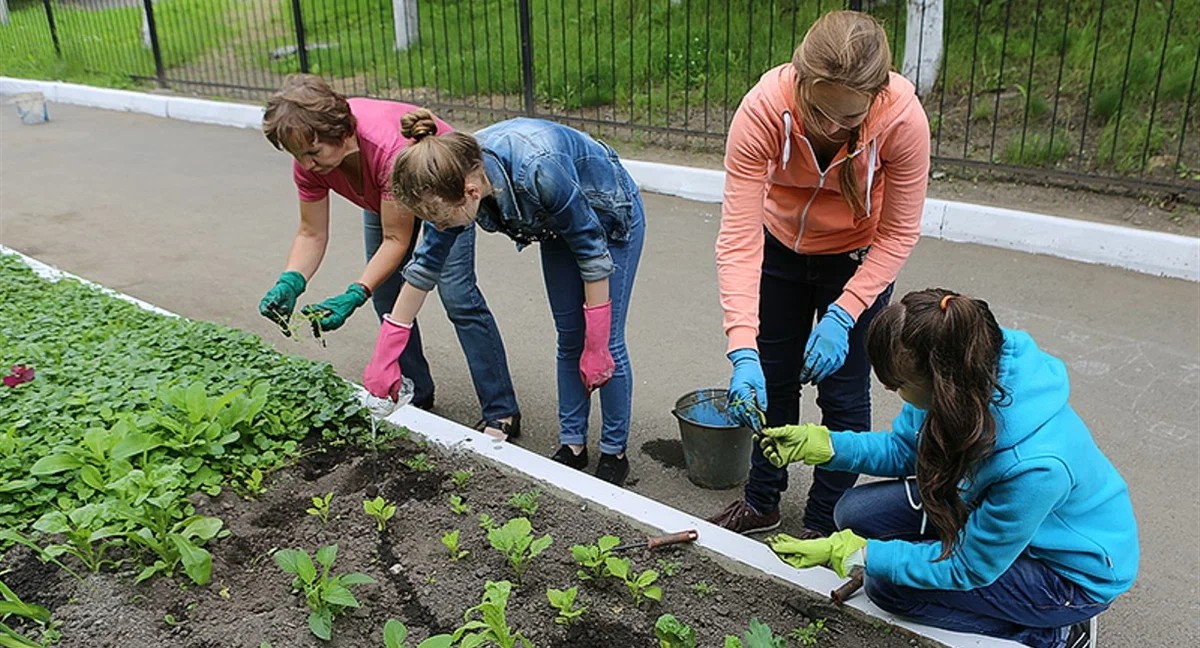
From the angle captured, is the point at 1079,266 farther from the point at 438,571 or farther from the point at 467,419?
the point at 438,571

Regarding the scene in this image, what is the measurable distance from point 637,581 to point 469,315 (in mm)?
1317

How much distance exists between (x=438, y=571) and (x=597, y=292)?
2.90ft

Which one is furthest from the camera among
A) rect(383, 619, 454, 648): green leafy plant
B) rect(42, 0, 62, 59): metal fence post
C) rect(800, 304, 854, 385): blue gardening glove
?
rect(42, 0, 62, 59): metal fence post

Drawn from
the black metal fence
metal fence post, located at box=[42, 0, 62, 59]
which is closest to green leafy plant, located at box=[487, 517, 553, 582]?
the black metal fence

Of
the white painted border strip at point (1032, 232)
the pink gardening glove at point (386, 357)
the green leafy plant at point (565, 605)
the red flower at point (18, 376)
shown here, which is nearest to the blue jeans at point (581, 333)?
the pink gardening glove at point (386, 357)

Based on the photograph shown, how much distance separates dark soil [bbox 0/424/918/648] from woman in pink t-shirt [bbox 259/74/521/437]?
65cm

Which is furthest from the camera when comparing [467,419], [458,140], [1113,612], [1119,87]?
[1119,87]

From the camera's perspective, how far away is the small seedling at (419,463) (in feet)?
9.26

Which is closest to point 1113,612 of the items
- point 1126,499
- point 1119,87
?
point 1126,499

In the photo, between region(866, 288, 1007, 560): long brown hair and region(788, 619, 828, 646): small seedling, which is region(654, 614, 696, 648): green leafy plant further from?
region(866, 288, 1007, 560): long brown hair

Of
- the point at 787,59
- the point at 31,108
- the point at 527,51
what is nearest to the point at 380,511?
the point at 527,51

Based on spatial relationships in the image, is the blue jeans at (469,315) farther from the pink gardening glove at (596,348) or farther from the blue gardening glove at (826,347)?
the blue gardening glove at (826,347)

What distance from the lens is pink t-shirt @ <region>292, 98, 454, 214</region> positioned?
2900 millimetres

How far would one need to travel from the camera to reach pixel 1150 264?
490 centimetres
